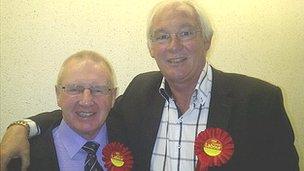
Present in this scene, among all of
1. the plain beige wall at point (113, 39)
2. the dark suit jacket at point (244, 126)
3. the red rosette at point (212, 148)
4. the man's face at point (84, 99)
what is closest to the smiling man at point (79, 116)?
the man's face at point (84, 99)

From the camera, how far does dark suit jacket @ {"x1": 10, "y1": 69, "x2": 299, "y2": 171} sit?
1.36 meters

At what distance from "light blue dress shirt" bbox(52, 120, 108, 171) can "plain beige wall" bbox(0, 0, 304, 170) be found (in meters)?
0.59

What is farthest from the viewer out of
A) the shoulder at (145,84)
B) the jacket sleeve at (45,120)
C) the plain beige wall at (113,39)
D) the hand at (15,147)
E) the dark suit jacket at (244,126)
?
the plain beige wall at (113,39)

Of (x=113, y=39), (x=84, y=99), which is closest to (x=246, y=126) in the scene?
(x=84, y=99)

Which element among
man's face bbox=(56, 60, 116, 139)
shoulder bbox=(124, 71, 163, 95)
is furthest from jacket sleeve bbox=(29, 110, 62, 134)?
shoulder bbox=(124, 71, 163, 95)

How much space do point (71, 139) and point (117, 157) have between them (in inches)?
8.1

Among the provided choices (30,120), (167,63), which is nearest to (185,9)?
(167,63)

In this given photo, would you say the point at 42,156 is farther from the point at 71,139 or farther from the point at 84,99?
the point at 84,99

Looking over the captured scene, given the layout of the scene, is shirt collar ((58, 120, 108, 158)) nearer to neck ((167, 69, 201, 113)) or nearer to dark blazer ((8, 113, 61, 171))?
dark blazer ((8, 113, 61, 171))

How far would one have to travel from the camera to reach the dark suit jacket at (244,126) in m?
1.36

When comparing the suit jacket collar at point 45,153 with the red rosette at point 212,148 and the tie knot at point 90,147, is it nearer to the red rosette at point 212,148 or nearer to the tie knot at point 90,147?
the tie knot at point 90,147

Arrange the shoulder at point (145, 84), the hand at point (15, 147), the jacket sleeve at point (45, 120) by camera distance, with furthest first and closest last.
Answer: the shoulder at point (145, 84), the jacket sleeve at point (45, 120), the hand at point (15, 147)

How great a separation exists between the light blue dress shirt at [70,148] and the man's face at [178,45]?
1.41ft

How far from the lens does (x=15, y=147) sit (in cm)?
129
